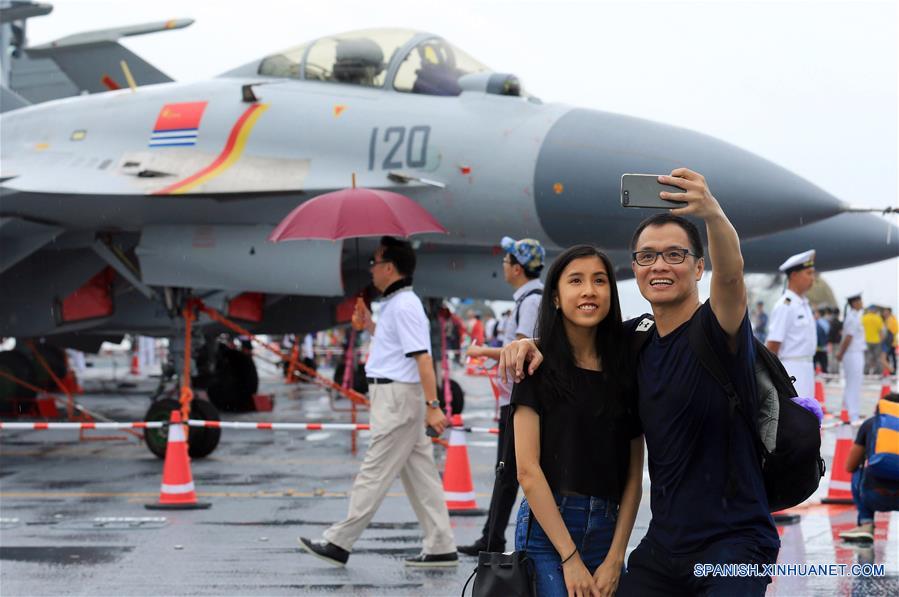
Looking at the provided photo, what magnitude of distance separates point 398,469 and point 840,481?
158 inches

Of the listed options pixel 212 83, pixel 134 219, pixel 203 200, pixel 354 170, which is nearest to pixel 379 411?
pixel 354 170

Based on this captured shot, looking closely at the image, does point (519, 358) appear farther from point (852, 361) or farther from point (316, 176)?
point (852, 361)

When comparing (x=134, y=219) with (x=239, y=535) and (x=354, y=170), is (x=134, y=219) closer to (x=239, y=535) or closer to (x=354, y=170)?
(x=354, y=170)

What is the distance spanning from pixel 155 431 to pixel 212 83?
11.0 feet

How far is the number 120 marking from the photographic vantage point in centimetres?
950

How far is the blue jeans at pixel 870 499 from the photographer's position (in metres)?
5.48

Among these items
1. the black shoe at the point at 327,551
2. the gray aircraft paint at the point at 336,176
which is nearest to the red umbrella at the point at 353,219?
the gray aircraft paint at the point at 336,176

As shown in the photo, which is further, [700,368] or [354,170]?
[354,170]

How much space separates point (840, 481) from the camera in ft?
27.7

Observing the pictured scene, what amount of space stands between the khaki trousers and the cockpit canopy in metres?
4.54

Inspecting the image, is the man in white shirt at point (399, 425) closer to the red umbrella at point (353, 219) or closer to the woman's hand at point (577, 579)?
the red umbrella at point (353, 219)

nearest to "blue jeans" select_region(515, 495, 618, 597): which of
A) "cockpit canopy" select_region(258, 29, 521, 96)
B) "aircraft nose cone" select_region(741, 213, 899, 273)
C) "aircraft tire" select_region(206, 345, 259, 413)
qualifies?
"cockpit canopy" select_region(258, 29, 521, 96)

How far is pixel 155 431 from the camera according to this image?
34.3ft

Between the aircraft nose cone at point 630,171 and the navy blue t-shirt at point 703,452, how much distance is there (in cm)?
534
